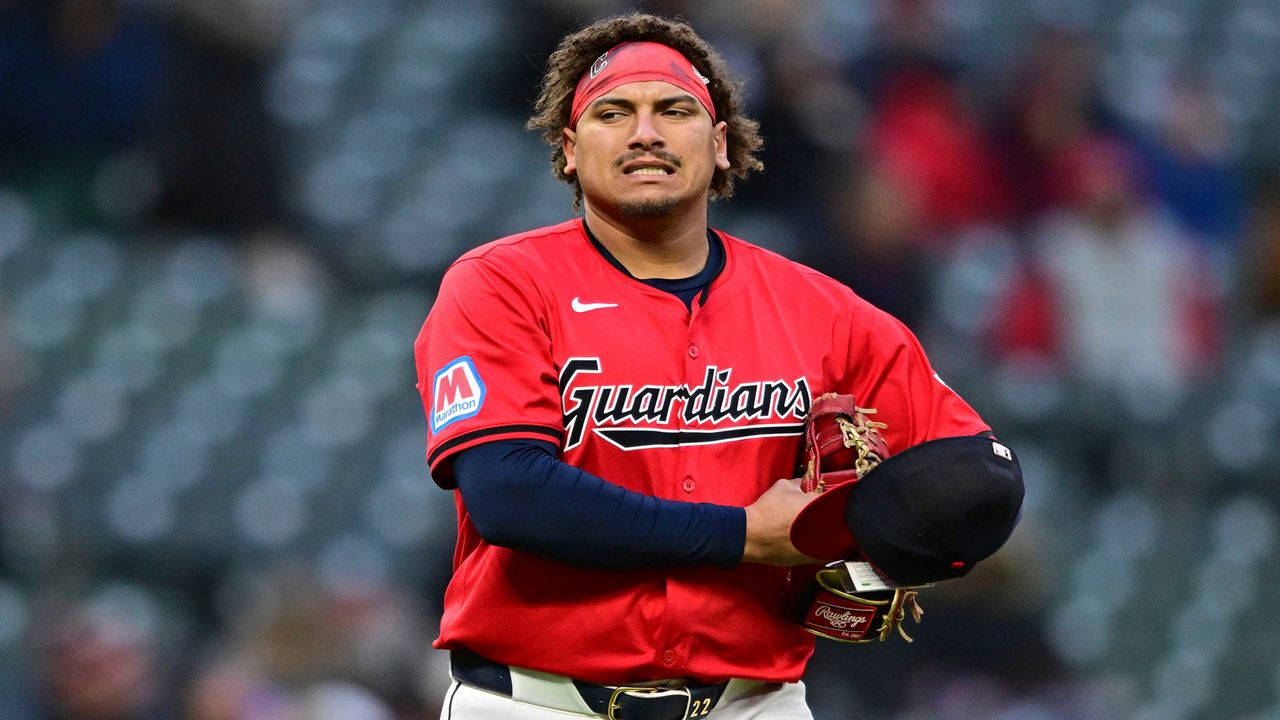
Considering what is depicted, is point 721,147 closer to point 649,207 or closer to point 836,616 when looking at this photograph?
point 649,207

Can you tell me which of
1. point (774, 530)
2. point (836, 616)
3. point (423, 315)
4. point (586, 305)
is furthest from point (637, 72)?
point (423, 315)

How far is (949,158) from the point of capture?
6.27m

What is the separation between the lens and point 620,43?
110 inches

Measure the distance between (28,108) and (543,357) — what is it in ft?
11.6

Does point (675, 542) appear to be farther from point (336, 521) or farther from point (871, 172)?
point (871, 172)

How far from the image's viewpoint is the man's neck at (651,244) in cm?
262

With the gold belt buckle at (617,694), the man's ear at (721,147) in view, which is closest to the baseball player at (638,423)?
the gold belt buckle at (617,694)

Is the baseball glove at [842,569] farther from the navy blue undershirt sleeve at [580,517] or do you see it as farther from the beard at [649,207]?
the beard at [649,207]

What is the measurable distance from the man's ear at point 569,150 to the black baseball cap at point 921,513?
80 centimetres

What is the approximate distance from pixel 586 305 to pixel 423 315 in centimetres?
321

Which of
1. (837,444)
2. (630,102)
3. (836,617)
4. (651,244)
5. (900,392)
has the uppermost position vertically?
(630,102)

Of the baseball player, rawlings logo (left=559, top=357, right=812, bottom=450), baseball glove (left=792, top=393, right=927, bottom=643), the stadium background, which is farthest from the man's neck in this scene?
the stadium background

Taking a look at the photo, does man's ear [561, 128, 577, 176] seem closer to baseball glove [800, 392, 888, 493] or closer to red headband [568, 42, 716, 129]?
red headband [568, 42, 716, 129]

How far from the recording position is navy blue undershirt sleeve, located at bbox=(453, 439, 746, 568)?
2250mm
